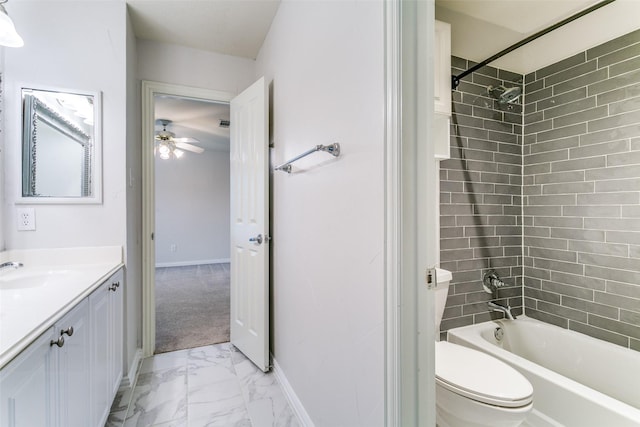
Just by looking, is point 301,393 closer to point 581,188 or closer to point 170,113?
point 581,188

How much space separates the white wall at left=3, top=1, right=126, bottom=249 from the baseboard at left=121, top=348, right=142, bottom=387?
843mm

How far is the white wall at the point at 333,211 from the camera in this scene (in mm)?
896

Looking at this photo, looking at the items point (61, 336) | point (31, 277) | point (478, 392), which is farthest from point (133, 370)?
A: point (478, 392)

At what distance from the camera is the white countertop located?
0.74 m

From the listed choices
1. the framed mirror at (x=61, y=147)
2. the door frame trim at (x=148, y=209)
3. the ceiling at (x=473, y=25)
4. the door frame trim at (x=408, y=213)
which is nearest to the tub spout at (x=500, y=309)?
the door frame trim at (x=408, y=213)

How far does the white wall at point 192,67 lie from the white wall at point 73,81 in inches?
18.2

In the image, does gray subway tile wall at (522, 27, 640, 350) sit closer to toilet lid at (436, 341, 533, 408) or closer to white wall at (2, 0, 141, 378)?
toilet lid at (436, 341, 533, 408)

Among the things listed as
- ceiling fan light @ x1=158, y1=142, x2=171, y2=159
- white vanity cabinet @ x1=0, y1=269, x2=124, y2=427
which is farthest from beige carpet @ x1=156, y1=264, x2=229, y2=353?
ceiling fan light @ x1=158, y1=142, x2=171, y2=159

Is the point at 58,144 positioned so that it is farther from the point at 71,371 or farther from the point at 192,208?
the point at 192,208

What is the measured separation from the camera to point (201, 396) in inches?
67.0

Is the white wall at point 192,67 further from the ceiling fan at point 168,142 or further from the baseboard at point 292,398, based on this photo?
the baseboard at point 292,398

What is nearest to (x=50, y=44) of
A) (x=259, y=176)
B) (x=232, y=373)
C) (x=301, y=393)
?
(x=259, y=176)

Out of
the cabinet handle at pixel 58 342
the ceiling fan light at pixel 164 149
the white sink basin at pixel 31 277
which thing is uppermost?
the ceiling fan light at pixel 164 149

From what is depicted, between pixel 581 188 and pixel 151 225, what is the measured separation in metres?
3.14
